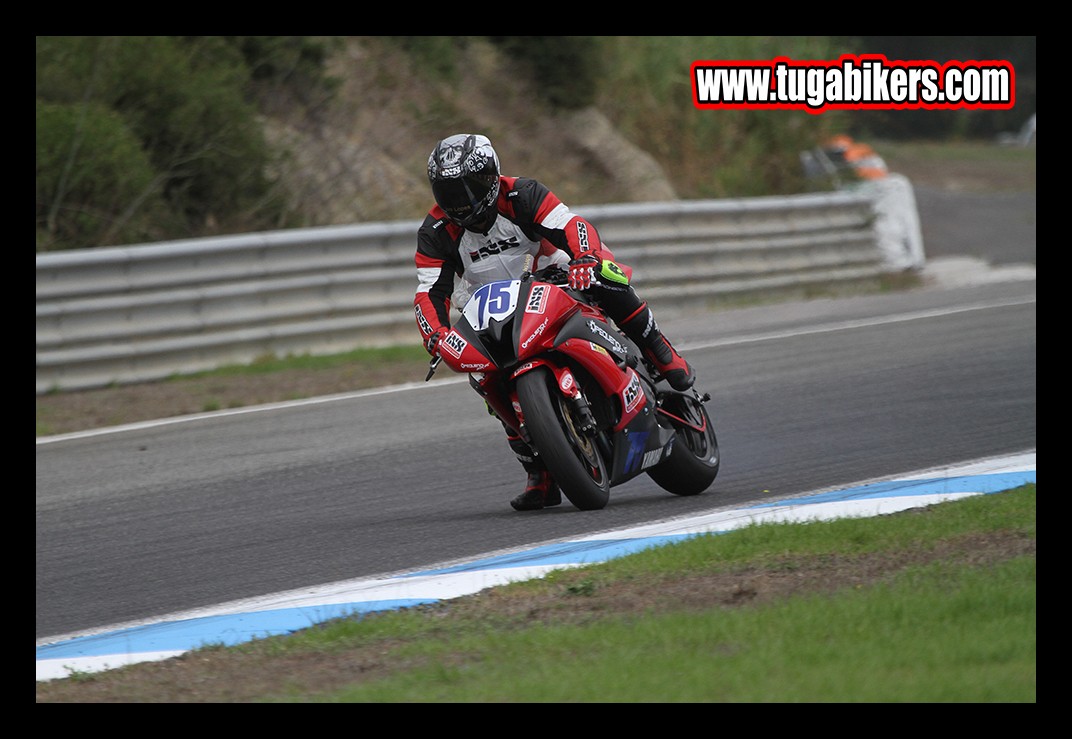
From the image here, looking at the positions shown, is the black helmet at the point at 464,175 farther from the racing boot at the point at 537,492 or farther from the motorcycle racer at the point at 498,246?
the racing boot at the point at 537,492

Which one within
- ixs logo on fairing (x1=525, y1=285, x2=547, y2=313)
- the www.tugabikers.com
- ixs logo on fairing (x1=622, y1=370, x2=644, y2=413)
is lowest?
ixs logo on fairing (x1=622, y1=370, x2=644, y2=413)

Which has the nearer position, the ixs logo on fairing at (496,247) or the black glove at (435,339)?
the black glove at (435,339)

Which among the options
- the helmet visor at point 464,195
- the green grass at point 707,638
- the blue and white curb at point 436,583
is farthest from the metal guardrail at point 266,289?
the green grass at point 707,638

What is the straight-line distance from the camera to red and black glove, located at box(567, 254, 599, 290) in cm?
645

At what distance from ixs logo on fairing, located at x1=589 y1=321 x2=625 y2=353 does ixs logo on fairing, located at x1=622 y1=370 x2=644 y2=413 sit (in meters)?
0.14

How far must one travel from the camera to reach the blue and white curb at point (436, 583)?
16.3 feet

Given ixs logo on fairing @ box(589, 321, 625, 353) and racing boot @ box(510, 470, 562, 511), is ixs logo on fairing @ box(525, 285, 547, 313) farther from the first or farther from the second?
racing boot @ box(510, 470, 562, 511)

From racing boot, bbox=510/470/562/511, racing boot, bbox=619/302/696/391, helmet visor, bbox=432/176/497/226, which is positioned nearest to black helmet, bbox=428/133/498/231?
helmet visor, bbox=432/176/497/226

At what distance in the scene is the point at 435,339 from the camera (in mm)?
6512

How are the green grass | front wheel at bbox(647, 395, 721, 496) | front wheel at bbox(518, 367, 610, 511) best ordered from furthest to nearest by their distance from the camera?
front wheel at bbox(647, 395, 721, 496), front wheel at bbox(518, 367, 610, 511), the green grass

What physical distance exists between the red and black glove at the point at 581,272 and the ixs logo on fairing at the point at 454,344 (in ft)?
1.86

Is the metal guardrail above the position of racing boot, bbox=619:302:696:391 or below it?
above
